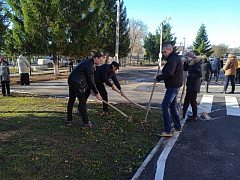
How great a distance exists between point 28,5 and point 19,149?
1474 centimetres

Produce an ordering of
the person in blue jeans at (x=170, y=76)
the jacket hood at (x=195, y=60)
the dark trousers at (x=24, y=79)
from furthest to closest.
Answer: the dark trousers at (x=24, y=79) < the jacket hood at (x=195, y=60) < the person in blue jeans at (x=170, y=76)

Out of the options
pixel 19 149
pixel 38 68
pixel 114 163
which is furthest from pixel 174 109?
pixel 38 68

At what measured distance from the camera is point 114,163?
3.33 m

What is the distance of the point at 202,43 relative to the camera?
48.3m

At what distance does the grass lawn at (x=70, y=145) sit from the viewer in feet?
9.98

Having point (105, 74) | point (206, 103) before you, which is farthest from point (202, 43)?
point (105, 74)

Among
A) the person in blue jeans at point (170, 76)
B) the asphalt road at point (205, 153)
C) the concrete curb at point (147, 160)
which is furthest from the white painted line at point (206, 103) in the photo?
the concrete curb at point (147, 160)

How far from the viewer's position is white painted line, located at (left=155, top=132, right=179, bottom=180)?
9.98 feet

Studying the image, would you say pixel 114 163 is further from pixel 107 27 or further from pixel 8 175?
pixel 107 27

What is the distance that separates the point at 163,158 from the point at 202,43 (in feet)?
166

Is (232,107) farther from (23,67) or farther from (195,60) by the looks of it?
(23,67)

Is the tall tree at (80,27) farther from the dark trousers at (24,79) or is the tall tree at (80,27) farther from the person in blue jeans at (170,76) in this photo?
the person in blue jeans at (170,76)

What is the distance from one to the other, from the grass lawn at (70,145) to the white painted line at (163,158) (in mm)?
286

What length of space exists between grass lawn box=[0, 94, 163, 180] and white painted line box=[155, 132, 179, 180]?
11.3 inches
